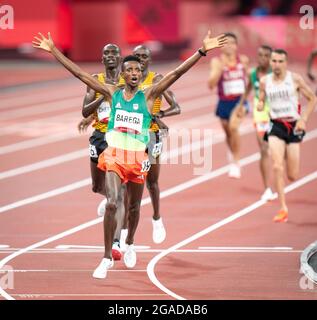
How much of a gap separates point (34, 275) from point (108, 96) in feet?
6.76

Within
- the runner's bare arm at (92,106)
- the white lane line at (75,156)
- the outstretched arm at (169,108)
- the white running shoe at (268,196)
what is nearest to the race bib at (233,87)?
the white lane line at (75,156)

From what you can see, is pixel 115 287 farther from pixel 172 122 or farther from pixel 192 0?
pixel 192 0

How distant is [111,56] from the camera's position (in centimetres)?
1298

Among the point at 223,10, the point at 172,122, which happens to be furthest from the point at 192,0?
the point at 172,122

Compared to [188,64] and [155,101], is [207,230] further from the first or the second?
[188,64]

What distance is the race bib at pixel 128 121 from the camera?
38.9 feet

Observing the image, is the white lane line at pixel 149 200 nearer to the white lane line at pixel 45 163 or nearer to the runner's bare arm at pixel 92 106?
the runner's bare arm at pixel 92 106

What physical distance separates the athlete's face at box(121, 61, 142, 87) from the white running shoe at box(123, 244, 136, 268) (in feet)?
6.11

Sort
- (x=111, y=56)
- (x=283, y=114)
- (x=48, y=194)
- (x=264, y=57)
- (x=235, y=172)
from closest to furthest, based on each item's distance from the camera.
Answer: (x=111, y=56) → (x=283, y=114) → (x=264, y=57) → (x=48, y=194) → (x=235, y=172)

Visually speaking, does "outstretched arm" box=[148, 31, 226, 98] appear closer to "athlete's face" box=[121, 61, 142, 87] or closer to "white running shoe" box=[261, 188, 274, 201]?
"athlete's face" box=[121, 61, 142, 87]

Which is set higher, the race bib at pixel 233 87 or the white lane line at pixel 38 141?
the race bib at pixel 233 87

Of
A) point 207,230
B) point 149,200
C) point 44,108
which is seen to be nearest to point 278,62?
point 207,230

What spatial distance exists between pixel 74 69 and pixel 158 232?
2827 millimetres

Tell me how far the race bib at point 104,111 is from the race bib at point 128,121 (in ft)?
3.86
